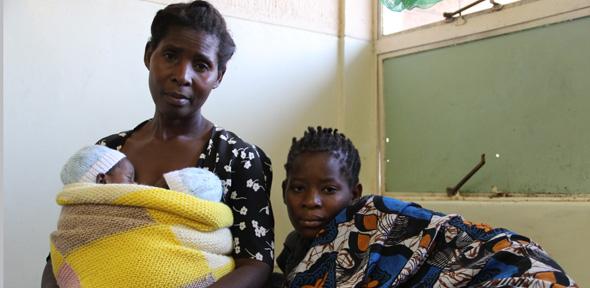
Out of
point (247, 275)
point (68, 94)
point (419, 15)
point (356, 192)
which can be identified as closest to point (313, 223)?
point (356, 192)

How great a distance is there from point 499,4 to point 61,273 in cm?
144

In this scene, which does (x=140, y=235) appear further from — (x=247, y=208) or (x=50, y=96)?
(x=50, y=96)

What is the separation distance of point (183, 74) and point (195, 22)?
0.35 ft

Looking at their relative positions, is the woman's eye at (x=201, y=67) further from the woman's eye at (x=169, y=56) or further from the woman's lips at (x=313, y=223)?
the woman's lips at (x=313, y=223)

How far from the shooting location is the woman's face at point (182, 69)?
3.82 ft

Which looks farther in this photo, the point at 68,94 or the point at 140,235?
the point at 68,94

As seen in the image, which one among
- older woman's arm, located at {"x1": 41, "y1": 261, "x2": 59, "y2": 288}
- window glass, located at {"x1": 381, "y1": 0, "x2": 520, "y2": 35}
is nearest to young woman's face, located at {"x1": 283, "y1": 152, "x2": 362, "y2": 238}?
older woman's arm, located at {"x1": 41, "y1": 261, "x2": 59, "y2": 288}

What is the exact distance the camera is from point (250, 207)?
45.6 inches

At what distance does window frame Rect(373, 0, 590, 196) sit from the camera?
172 cm

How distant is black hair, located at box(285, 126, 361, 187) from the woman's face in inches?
11.1

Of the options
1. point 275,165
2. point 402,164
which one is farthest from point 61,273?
point 402,164

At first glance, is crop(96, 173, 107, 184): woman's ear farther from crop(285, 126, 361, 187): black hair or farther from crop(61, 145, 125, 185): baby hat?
crop(285, 126, 361, 187): black hair

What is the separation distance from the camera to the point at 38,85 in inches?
63.6

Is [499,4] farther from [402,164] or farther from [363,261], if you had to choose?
[363,261]
